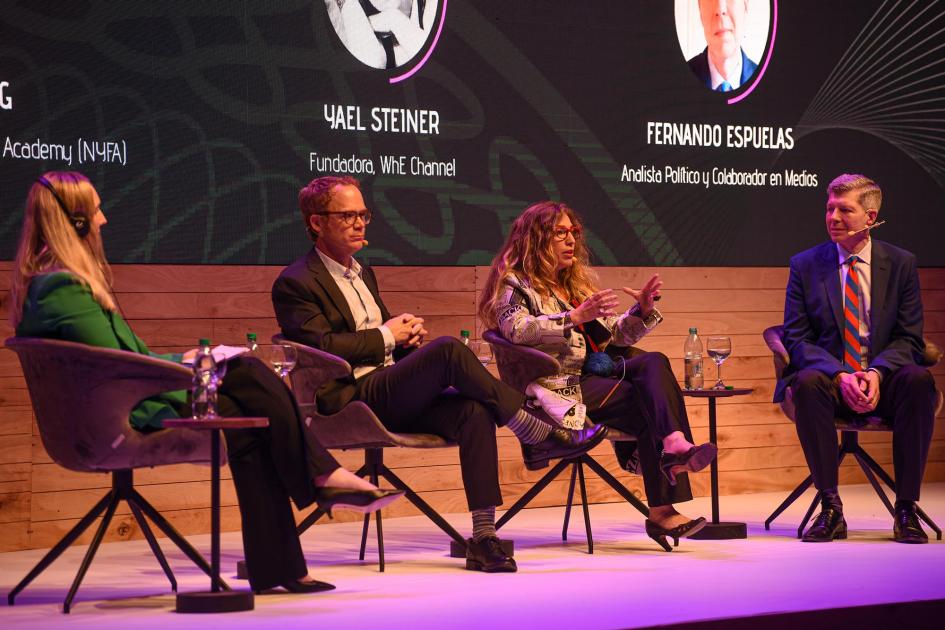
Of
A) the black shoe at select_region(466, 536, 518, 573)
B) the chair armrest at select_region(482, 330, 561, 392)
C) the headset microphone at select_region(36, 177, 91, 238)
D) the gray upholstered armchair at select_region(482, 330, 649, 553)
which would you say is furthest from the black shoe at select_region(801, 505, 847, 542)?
the headset microphone at select_region(36, 177, 91, 238)

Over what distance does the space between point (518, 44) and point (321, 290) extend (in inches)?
74.8

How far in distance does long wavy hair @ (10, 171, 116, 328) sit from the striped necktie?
2913 millimetres

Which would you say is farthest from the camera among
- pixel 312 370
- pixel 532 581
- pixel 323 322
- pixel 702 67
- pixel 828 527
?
pixel 702 67

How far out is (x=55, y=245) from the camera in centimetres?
368

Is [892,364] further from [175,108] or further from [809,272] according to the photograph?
[175,108]

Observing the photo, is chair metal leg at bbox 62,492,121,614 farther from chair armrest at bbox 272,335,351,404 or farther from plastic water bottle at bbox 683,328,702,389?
plastic water bottle at bbox 683,328,702,389

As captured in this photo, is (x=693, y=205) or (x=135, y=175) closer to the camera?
(x=135, y=175)

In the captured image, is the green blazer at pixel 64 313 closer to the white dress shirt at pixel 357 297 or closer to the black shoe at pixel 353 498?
the black shoe at pixel 353 498

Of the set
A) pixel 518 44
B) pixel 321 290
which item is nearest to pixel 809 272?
pixel 518 44

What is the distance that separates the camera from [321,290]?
15.1ft

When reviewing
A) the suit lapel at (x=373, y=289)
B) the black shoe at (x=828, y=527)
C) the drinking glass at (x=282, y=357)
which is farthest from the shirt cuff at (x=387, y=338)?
the black shoe at (x=828, y=527)

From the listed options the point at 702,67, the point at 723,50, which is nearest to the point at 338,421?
the point at 702,67

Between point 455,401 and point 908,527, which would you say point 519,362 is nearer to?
point 455,401

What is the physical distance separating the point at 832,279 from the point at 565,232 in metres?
1.14
